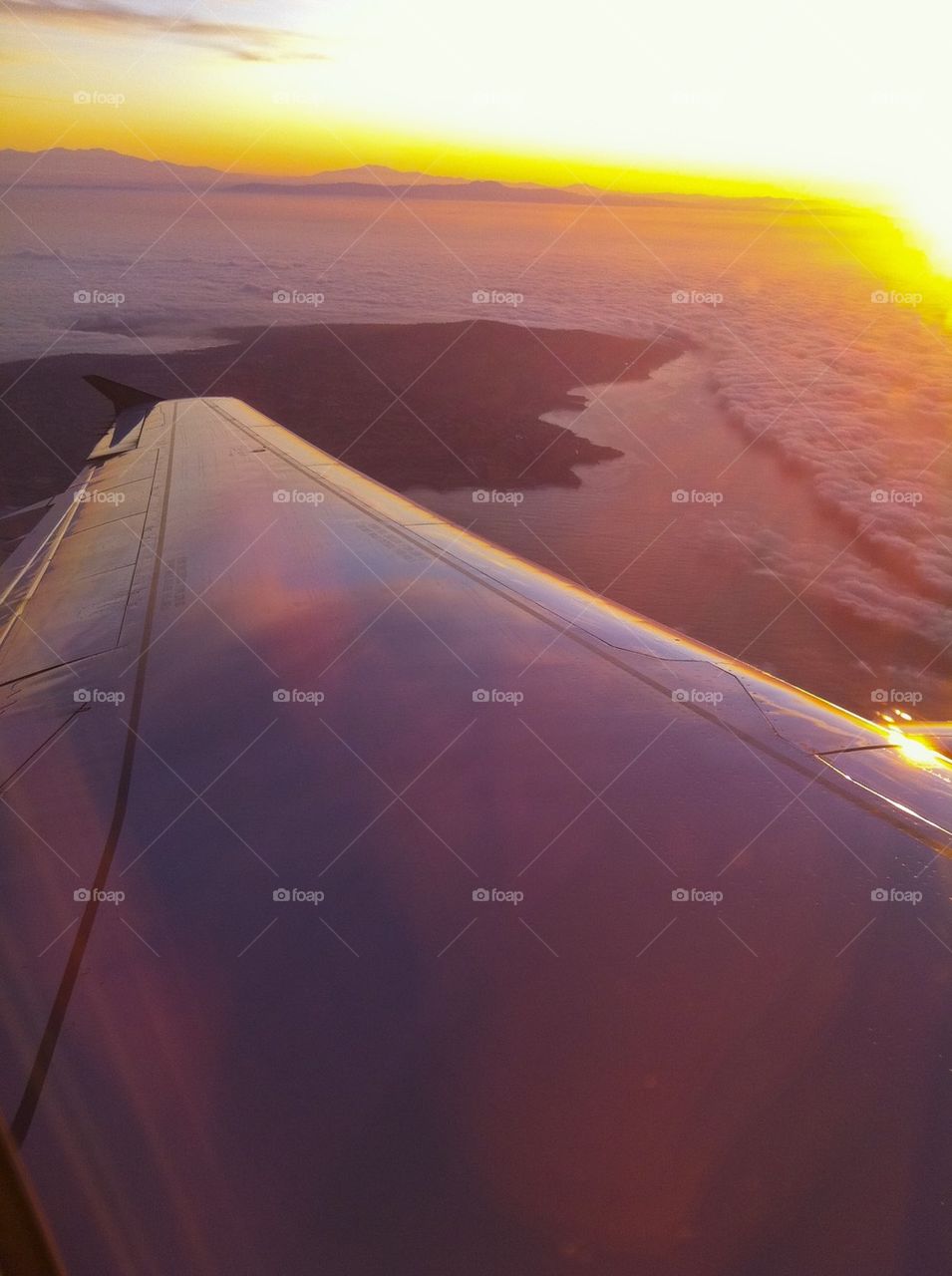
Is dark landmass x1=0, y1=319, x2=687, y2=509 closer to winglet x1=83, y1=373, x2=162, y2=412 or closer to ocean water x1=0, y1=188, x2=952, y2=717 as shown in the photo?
ocean water x1=0, y1=188, x2=952, y2=717

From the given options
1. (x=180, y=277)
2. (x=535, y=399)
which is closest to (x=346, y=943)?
(x=535, y=399)

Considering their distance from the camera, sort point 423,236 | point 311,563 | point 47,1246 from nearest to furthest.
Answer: point 47,1246, point 311,563, point 423,236

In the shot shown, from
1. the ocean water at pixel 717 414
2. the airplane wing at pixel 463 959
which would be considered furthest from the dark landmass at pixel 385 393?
the airplane wing at pixel 463 959

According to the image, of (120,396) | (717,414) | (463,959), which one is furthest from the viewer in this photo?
(717,414)

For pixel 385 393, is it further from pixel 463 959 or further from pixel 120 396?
pixel 463 959

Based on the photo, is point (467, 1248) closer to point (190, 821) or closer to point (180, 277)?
point (190, 821)

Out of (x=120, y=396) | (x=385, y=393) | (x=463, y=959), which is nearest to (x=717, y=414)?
(x=385, y=393)
